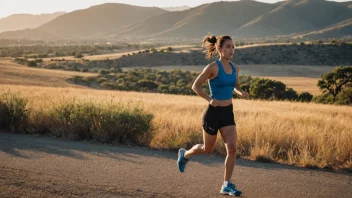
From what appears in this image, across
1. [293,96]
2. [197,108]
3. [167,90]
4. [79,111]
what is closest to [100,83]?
[167,90]

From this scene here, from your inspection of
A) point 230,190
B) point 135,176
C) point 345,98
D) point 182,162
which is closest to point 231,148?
point 230,190

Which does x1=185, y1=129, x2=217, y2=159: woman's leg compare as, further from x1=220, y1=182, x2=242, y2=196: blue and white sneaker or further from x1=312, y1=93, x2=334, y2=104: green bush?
x1=312, y1=93, x2=334, y2=104: green bush

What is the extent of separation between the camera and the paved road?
538cm

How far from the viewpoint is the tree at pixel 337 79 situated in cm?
4272

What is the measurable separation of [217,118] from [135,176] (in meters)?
1.58

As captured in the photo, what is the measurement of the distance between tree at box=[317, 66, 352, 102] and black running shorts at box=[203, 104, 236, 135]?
4000cm

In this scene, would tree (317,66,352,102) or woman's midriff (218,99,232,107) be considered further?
tree (317,66,352,102)

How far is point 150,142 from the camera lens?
8.65 metres

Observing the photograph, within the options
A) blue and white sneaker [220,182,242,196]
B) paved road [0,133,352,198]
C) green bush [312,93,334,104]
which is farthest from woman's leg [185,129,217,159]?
green bush [312,93,334,104]

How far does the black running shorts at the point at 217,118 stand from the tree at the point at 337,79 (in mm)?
40003

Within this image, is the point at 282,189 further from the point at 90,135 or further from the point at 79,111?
the point at 79,111

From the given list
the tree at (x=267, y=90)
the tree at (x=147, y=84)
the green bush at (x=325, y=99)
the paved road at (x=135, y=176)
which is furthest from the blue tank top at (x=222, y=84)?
the tree at (x=147, y=84)

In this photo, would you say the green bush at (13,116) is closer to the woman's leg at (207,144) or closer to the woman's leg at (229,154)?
the woman's leg at (207,144)

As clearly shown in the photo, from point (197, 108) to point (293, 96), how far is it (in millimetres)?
26827
